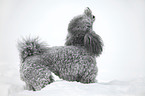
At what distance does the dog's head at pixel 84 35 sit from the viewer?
4.84 feet

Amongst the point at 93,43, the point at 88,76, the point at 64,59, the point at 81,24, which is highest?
the point at 81,24

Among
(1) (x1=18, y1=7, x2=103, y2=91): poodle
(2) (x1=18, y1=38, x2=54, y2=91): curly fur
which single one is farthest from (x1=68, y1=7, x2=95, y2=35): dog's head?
(2) (x1=18, y1=38, x2=54, y2=91): curly fur

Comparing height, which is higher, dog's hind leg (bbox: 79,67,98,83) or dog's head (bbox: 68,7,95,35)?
dog's head (bbox: 68,7,95,35)

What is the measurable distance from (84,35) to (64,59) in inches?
12.2

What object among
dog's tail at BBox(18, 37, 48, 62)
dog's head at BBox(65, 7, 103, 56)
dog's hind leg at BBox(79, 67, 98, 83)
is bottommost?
dog's hind leg at BBox(79, 67, 98, 83)

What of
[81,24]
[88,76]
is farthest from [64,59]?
[81,24]

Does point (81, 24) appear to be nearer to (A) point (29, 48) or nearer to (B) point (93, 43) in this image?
(B) point (93, 43)

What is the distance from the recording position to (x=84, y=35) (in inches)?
59.5

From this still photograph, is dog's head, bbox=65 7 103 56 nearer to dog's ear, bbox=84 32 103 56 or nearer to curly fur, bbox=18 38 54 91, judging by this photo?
dog's ear, bbox=84 32 103 56

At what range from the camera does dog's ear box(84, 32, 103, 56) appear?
1.47 metres

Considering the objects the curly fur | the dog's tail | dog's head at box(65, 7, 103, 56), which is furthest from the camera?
dog's head at box(65, 7, 103, 56)

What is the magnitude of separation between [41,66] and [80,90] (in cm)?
36

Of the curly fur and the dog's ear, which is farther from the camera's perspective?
the dog's ear

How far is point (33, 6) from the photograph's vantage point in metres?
2.16
